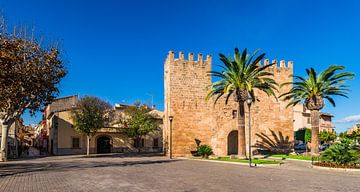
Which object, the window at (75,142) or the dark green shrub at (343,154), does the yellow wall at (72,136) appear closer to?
the window at (75,142)

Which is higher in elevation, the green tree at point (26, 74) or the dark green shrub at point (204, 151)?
the green tree at point (26, 74)

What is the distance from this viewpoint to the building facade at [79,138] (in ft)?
119

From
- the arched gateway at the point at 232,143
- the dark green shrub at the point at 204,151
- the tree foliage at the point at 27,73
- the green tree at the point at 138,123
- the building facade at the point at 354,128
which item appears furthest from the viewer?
the building facade at the point at 354,128

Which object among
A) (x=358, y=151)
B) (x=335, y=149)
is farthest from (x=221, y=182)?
(x=358, y=151)

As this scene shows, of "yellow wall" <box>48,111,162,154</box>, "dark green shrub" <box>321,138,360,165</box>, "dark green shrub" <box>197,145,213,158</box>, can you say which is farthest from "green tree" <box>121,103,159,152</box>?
"dark green shrub" <box>321,138,360,165</box>

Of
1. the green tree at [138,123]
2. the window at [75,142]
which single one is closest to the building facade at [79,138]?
the window at [75,142]

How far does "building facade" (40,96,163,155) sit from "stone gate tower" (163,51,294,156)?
1190 cm

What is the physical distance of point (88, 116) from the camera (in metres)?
32.4

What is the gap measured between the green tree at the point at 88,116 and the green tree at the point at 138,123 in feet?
14.5

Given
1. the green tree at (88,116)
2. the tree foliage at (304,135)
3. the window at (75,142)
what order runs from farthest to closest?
the tree foliage at (304,135)
the window at (75,142)
the green tree at (88,116)

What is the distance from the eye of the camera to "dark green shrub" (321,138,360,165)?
16266 mm

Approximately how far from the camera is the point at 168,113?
29.5 meters

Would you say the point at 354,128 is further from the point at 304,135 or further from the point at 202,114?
the point at 202,114

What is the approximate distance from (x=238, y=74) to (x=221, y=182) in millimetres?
13493
